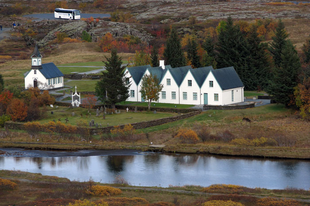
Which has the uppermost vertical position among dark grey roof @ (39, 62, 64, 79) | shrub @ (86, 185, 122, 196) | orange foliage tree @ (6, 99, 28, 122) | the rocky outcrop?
the rocky outcrop

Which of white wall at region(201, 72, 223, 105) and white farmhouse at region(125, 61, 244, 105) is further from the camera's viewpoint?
white farmhouse at region(125, 61, 244, 105)

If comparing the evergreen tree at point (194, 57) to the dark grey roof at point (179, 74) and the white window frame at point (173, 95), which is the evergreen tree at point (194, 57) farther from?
the white window frame at point (173, 95)

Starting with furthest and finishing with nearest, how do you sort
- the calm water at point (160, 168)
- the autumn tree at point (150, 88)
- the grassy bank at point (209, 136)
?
1. the autumn tree at point (150, 88)
2. the grassy bank at point (209, 136)
3. the calm water at point (160, 168)

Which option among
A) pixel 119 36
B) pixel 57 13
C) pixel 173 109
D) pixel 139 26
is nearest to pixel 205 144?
pixel 173 109

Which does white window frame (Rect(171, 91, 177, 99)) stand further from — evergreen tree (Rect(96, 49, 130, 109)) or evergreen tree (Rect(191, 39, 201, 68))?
evergreen tree (Rect(191, 39, 201, 68))

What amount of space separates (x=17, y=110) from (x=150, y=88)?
1855cm

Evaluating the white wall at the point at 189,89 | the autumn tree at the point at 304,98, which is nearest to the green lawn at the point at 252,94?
the white wall at the point at 189,89

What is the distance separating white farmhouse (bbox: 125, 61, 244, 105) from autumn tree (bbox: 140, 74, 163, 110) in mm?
3541

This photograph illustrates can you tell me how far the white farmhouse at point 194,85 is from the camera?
237 ft

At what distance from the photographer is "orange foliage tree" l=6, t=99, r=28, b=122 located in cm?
6519

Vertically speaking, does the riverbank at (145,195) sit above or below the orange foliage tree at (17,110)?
below

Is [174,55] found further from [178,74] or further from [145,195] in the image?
[145,195]

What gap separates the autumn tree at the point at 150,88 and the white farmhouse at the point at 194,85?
3541 millimetres

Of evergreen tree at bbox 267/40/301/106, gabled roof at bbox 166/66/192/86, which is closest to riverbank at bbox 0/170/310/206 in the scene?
evergreen tree at bbox 267/40/301/106
